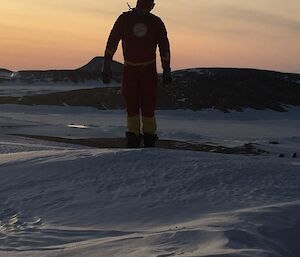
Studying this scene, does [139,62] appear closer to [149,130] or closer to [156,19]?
[156,19]

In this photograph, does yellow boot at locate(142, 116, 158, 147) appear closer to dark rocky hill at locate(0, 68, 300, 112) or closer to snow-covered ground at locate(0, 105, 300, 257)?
snow-covered ground at locate(0, 105, 300, 257)

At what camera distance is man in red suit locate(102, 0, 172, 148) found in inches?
247

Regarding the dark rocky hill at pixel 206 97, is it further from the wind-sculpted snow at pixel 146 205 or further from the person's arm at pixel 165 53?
the wind-sculpted snow at pixel 146 205

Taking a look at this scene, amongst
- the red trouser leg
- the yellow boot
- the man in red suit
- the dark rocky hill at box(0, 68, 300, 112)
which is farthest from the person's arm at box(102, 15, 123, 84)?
the dark rocky hill at box(0, 68, 300, 112)

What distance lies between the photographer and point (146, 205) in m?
3.62

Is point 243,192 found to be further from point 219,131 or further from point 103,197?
point 219,131

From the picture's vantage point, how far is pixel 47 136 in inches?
464

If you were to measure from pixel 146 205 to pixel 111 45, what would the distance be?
324 cm

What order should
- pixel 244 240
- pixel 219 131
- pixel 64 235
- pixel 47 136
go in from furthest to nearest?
pixel 219 131, pixel 47 136, pixel 64 235, pixel 244 240

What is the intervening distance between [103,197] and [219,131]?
408 inches

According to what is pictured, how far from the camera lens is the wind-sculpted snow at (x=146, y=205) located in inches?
110

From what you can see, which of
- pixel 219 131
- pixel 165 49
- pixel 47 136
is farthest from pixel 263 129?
pixel 165 49

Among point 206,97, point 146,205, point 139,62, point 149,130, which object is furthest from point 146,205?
point 206,97

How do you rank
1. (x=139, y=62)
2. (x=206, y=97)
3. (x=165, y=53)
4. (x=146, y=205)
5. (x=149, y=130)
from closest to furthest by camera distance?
(x=146, y=205) → (x=139, y=62) → (x=149, y=130) → (x=165, y=53) → (x=206, y=97)
